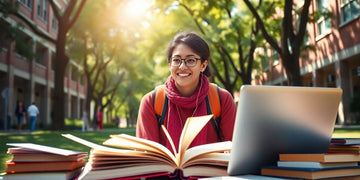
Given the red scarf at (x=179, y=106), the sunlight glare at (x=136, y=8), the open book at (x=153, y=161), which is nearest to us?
the open book at (x=153, y=161)

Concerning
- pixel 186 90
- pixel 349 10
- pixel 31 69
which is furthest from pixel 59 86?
pixel 186 90

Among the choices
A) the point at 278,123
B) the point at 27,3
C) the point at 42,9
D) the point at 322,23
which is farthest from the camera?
the point at 42,9

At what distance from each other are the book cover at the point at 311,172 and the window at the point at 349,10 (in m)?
15.9

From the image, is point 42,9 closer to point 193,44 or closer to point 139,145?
point 193,44

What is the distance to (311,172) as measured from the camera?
1.30 metres

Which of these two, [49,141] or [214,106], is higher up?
[214,106]

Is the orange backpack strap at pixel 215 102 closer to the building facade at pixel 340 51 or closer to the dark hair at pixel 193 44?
the dark hair at pixel 193 44

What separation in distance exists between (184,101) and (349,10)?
1603cm

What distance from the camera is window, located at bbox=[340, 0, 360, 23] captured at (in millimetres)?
15617

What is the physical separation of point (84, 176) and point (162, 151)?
331 mm

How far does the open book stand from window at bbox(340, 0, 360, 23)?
1600cm

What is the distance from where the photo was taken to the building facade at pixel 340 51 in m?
16.0

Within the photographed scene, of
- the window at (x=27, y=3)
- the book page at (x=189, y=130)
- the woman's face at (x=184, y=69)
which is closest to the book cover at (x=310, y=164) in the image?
the book page at (x=189, y=130)

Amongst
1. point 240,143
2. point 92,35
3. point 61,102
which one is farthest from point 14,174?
point 92,35
